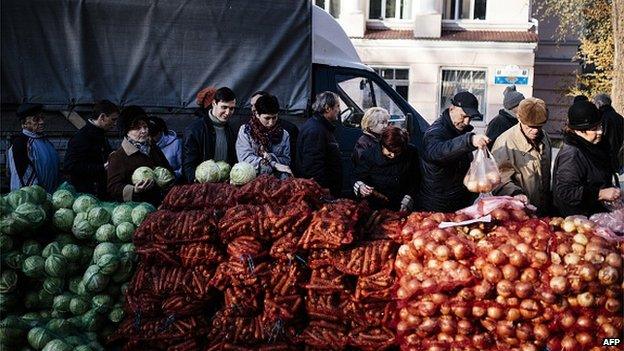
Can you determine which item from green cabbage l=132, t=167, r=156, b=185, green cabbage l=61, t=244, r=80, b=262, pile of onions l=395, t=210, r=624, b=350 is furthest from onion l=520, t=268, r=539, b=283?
green cabbage l=132, t=167, r=156, b=185

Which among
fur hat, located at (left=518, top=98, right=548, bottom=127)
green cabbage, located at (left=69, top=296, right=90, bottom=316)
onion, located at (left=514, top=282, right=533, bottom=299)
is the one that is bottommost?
green cabbage, located at (left=69, top=296, right=90, bottom=316)

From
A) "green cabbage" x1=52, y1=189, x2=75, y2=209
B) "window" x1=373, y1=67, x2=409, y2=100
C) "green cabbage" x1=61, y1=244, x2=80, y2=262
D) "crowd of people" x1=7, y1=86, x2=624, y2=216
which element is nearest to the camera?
"green cabbage" x1=61, y1=244, x2=80, y2=262

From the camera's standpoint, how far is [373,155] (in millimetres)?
5719

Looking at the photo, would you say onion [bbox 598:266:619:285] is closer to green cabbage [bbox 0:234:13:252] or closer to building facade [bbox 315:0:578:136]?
green cabbage [bbox 0:234:13:252]

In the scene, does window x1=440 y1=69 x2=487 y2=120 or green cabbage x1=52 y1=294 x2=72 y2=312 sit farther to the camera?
window x1=440 y1=69 x2=487 y2=120

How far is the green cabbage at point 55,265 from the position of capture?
440 cm

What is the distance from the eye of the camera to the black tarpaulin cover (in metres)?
7.98

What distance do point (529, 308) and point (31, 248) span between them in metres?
3.40

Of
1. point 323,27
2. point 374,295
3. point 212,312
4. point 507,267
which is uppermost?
point 323,27

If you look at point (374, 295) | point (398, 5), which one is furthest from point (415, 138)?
point (398, 5)

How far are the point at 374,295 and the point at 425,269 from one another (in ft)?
1.21

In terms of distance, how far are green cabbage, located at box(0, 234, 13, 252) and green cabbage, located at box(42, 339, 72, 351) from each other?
0.79 m

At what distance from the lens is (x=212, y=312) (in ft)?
14.3

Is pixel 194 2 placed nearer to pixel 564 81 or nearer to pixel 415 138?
pixel 415 138
